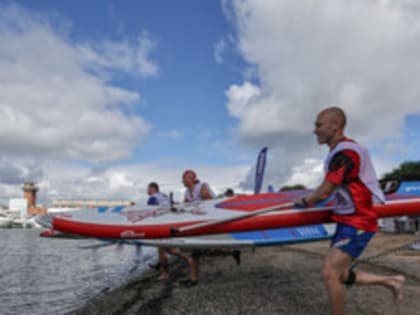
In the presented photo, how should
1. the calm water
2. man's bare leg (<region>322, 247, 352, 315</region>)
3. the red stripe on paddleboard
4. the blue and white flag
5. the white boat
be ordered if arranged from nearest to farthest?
1. man's bare leg (<region>322, 247, 352, 315</region>)
2. the red stripe on paddleboard
3. the calm water
4. the blue and white flag
5. the white boat

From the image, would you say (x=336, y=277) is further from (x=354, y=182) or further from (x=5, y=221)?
(x=5, y=221)

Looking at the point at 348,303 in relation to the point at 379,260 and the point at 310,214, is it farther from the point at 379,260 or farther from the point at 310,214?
the point at 379,260

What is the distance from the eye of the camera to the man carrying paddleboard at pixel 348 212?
278cm

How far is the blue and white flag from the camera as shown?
18.5 meters

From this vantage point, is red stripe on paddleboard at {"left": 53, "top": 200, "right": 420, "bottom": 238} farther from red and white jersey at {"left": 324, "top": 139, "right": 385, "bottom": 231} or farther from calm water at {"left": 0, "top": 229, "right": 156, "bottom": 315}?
calm water at {"left": 0, "top": 229, "right": 156, "bottom": 315}

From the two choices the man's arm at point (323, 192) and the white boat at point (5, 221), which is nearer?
the man's arm at point (323, 192)

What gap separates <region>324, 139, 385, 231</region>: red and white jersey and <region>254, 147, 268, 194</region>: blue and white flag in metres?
15.6

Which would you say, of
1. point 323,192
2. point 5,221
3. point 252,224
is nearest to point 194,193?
point 252,224

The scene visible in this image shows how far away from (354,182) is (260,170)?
52.7ft

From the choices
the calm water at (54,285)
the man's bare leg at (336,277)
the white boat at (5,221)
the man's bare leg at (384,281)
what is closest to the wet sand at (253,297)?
the calm water at (54,285)

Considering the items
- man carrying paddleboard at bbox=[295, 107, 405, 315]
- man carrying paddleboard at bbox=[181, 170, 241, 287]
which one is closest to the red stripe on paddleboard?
man carrying paddleboard at bbox=[295, 107, 405, 315]

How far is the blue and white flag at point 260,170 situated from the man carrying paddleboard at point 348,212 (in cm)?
1553

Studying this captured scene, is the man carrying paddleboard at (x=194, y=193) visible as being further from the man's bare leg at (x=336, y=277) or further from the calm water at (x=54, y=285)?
the man's bare leg at (x=336, y=277)

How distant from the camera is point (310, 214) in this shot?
3.54 meters
